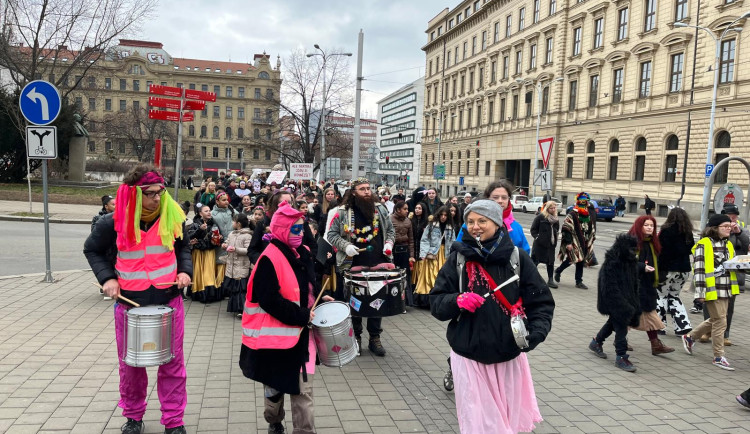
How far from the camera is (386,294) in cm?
567

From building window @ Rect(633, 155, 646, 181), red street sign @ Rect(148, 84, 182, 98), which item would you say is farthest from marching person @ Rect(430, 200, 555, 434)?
building window @ Rect(633, 155, 646, 181)

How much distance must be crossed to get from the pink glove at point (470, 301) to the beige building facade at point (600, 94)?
3448 centimetres

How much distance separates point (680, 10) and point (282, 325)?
1614 inches

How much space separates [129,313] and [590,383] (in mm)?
4374

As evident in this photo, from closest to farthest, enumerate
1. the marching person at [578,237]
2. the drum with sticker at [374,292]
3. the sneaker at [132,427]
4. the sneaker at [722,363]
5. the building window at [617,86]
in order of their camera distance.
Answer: the sneaker at [132,427] → the drum with sticker at [374,292] → the sneaker at [722,363] → the marching person at [578,237] → the building window at [617,86]

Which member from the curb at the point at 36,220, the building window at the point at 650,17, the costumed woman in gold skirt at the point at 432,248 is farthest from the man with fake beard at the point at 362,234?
the building window at the point at 650,17

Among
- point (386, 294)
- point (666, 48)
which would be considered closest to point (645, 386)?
point (386, 294)

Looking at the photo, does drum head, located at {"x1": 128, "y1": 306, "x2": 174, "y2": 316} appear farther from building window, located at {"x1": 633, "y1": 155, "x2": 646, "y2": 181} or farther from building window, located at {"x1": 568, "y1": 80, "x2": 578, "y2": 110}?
building window, located at {"x1": 568, "y1": 80, "x2": 578, "y2": 110}

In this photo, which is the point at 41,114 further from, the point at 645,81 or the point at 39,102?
the point at 645,81

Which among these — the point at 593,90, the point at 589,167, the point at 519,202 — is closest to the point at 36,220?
the point at 519,202

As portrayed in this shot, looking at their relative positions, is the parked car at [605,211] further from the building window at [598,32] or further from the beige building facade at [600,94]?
the building window at [598,32]

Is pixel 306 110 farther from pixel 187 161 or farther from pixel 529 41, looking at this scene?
pixel 187 161

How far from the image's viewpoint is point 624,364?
19.6ft

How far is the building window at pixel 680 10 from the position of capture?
1391 inches
